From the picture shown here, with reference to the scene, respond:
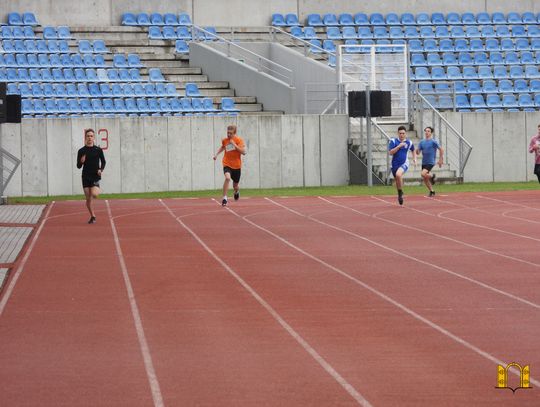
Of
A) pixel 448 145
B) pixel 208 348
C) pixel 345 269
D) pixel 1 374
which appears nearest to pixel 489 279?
pixel 345 269

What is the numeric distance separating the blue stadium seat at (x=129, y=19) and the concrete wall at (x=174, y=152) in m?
10.3

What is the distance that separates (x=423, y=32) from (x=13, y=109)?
19975 millimetres

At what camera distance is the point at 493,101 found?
4116 cm

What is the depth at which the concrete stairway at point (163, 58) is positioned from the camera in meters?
40.6

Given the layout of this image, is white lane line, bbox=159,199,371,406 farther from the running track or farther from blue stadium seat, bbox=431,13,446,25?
blue stadium seat, bbox=431,13,446,25

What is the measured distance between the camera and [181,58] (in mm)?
43219

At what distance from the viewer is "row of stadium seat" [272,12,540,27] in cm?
4597

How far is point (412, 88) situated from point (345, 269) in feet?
75.7

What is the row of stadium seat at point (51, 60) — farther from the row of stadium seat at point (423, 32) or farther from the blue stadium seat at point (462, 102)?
the blue stadium seat at point (462, 102)

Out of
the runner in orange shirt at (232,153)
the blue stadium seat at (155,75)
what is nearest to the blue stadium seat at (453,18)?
the blue stadium seat at (155,75)

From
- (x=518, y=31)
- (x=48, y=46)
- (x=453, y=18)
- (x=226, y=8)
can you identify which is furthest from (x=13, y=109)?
(x=518, y=31)

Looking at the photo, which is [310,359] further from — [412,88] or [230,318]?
[412,88]

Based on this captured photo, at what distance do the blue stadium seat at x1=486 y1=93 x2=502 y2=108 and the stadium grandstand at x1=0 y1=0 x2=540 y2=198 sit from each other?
0.05 meters

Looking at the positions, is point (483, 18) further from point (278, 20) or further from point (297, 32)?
point (278, 20)
